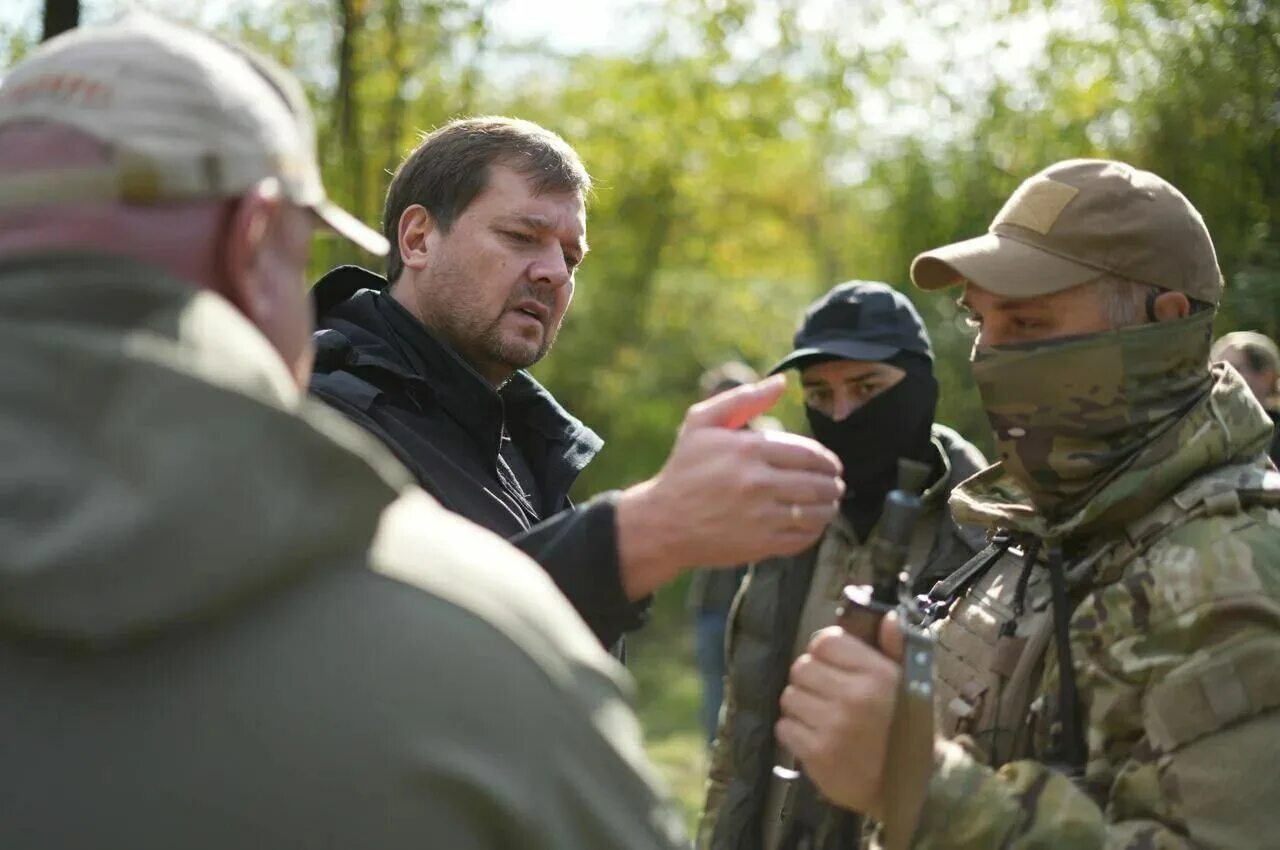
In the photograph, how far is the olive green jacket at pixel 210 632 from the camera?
4.01 feet

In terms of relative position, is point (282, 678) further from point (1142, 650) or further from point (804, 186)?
point (804, 186)

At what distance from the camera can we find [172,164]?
1.36 metres

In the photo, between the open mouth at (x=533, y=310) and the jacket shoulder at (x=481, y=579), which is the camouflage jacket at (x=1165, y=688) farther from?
the open mouth at (x=533, y=310)

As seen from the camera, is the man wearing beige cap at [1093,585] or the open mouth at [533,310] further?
the open mouth at [533,310]

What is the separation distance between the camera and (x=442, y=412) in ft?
10.2

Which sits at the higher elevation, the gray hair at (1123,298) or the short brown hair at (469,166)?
the gray hair at (1123,298)

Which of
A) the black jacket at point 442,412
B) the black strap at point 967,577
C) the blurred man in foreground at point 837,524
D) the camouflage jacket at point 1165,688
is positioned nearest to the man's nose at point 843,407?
the blurred man in foreground at point 837,524

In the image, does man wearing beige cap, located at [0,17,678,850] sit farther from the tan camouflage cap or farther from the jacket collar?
the tan camouflage cap

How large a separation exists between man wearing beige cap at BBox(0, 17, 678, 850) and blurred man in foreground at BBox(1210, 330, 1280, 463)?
529 centimetres

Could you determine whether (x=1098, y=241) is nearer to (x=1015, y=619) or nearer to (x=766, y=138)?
(x=1015, y=619)

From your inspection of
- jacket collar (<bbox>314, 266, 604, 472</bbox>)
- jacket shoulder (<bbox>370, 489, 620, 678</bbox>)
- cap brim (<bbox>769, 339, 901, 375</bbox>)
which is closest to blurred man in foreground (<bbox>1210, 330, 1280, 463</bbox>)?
cap brim (<bbox>769, 339, 901, 375</bbox>)

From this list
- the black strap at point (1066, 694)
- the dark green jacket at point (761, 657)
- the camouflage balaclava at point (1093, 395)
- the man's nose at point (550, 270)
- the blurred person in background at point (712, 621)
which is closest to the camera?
the black strap at point (1066, 694)

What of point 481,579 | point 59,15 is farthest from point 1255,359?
point 481,579

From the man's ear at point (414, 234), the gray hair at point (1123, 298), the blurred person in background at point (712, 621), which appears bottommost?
the blurred person in background at point (712, 621)
